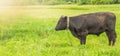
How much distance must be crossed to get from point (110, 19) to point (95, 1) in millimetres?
40896

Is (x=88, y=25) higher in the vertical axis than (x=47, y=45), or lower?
higher

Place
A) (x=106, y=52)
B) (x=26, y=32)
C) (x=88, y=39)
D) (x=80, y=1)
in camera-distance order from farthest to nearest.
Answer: (x=80, y=1) → (x=26, y=32) → (x=88, y=39) → (x=106, y=52)

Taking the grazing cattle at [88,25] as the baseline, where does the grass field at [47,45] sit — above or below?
below

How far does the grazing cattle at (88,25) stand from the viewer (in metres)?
12.4

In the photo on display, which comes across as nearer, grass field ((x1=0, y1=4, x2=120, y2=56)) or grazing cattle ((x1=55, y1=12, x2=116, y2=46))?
grass field ((x1=0, y1=4, x2=120, y2=56))

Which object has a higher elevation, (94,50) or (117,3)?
(94,50)

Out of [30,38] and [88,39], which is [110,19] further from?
[30,38]

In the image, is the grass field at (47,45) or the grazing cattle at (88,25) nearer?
the grass field at (47,45)

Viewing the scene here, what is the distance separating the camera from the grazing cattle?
40.8 ft

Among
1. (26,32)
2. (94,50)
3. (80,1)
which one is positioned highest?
(94,50)

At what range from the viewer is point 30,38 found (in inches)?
567

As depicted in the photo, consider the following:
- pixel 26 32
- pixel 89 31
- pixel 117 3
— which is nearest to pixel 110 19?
pixel 89 31

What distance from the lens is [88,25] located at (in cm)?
1254

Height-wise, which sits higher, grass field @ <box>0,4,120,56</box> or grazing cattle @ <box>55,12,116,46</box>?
grazing cattle @ <box>55,12,116,46</box>
